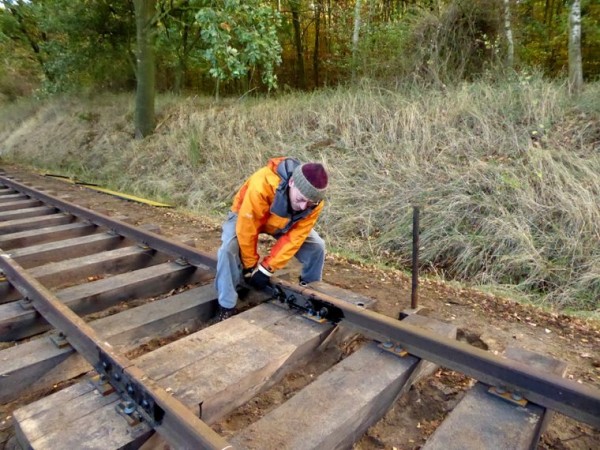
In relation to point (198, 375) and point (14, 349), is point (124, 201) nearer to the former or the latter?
point (14, 349)

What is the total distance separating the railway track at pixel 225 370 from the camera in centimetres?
197

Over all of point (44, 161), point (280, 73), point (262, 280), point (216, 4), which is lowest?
point (262, 280)

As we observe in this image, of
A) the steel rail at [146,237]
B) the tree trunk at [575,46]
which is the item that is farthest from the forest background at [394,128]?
the steel rail at [146,237]

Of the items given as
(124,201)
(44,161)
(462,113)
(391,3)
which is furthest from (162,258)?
(391,3)

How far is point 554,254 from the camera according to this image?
4773 millimetres

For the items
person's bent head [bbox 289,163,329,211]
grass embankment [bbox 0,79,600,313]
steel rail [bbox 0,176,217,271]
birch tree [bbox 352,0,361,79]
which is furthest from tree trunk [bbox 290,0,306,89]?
person's bent head [bbox 289,163,329,211]

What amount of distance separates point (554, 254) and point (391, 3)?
38.0 ft

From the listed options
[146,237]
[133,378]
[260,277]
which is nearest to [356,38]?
[146,237]

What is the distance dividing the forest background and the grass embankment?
0.08 ft

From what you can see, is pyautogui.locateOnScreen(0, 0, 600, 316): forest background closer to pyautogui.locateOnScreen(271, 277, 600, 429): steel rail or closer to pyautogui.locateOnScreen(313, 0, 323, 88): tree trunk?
pyautogui.locateOnScreen(313, 0, 323, 88): tree trunk

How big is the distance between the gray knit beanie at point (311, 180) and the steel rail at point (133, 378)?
136 cm

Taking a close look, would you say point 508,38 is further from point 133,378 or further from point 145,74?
point 133,378

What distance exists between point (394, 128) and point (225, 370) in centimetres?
575

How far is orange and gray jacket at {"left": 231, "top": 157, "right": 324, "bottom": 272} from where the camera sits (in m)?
3.01
